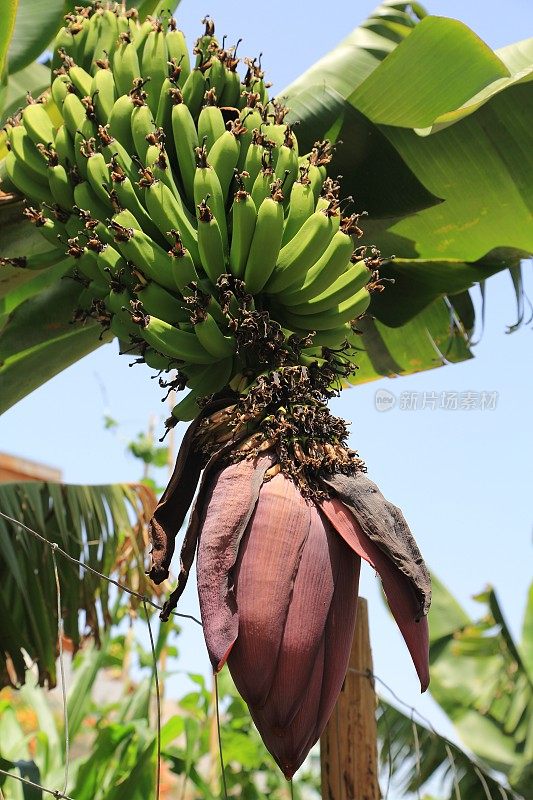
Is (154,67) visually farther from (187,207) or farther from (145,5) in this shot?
(145,5)

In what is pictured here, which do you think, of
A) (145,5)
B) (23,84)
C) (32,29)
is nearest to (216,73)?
(145,5)

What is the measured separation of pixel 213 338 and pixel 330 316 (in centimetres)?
25

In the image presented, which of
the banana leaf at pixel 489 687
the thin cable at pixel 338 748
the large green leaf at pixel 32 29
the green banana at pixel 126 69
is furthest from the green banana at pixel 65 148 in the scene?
the banana leaf at pixel 489 687

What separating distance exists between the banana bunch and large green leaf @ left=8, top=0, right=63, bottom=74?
60 centimetres

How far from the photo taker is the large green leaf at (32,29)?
218 centimetres

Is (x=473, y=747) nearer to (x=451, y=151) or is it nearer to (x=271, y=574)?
(x=451, y=151)

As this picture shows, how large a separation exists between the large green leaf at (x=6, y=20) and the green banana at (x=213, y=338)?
0.92 metres

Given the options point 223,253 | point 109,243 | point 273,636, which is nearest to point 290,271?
point 223,253

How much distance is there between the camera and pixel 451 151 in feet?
6.54

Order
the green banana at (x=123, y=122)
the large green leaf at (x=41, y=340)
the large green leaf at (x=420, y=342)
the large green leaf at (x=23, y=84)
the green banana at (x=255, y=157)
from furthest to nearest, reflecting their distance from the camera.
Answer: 1. the large green leaf at (x=420, y=342)
2. the large green leaf at (x=23, y=84)
3. the large green leaf at (x=41, y=340)
4. the green banana at (x=123, y=122)
5. the green banana at (x=255, y=157)

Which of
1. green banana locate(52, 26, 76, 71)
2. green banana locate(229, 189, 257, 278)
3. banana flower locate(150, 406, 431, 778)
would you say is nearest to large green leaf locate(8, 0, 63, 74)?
green banana locate(52, 26, 76, 71)

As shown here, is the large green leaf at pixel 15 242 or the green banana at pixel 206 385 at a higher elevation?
the large green leaf at pixel 15 242

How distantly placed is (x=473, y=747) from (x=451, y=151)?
3534mm

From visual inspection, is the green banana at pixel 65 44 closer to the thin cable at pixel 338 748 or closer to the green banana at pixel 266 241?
the green banana at pixel 266 241
